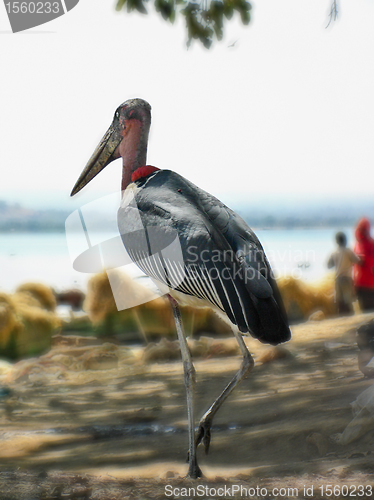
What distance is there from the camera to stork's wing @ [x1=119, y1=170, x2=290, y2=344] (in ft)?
7.33

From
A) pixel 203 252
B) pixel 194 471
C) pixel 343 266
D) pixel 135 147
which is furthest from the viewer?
pixel 343 266

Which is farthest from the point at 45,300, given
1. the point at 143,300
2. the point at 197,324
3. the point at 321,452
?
the point at 321,452

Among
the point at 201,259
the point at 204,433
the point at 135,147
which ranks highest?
the point at 135,147

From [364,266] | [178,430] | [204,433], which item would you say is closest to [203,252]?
[204,433]

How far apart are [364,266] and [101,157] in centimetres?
242

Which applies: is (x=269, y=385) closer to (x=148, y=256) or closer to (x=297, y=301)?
Result: (x=148, y=256)

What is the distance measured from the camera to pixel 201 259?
7.53 ft

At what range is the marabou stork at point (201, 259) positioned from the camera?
224 cm

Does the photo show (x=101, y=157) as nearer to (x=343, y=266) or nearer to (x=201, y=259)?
(x=201, y=259)

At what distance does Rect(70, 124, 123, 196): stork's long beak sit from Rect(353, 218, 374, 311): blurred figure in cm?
233

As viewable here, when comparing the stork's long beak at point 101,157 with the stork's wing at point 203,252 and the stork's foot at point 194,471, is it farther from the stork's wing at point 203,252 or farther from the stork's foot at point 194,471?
the stork's foot at point 194,471

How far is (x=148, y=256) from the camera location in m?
2.56

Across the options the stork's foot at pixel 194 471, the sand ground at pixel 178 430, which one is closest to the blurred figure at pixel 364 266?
the sand ground at pixel 178 430

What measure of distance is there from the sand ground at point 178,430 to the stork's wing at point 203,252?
0.62m
